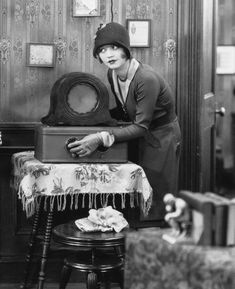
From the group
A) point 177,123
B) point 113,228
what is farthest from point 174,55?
point 113,228

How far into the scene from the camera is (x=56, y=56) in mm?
4359

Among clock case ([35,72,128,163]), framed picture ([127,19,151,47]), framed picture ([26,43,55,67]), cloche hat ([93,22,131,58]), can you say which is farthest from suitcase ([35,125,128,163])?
framed picture ([127,19,151,47])

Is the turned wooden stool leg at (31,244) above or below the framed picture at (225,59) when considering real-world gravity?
below

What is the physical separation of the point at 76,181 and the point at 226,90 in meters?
5.45

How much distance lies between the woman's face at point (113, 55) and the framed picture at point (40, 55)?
55 cm

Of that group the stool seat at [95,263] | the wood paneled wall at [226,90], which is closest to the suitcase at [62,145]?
the stool seat at [95,263]

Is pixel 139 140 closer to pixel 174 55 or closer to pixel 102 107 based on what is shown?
pixel 102 107

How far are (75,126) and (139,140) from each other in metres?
0.49

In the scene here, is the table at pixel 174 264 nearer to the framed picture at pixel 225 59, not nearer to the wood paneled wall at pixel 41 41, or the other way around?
the wood paneled wall at pixel 41 41

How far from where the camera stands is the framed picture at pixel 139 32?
4383 mm

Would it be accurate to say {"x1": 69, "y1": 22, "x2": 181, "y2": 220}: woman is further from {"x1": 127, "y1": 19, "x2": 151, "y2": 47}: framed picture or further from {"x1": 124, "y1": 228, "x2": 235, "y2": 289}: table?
{"x1": 124, "y1": 228, "x2": 235, "y2": 289}: table

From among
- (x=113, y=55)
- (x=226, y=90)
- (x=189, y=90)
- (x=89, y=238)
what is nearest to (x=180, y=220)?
(x=89, y=238)

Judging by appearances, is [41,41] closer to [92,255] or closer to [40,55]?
[40,55]

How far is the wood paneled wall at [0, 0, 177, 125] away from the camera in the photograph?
4328 millimetres
